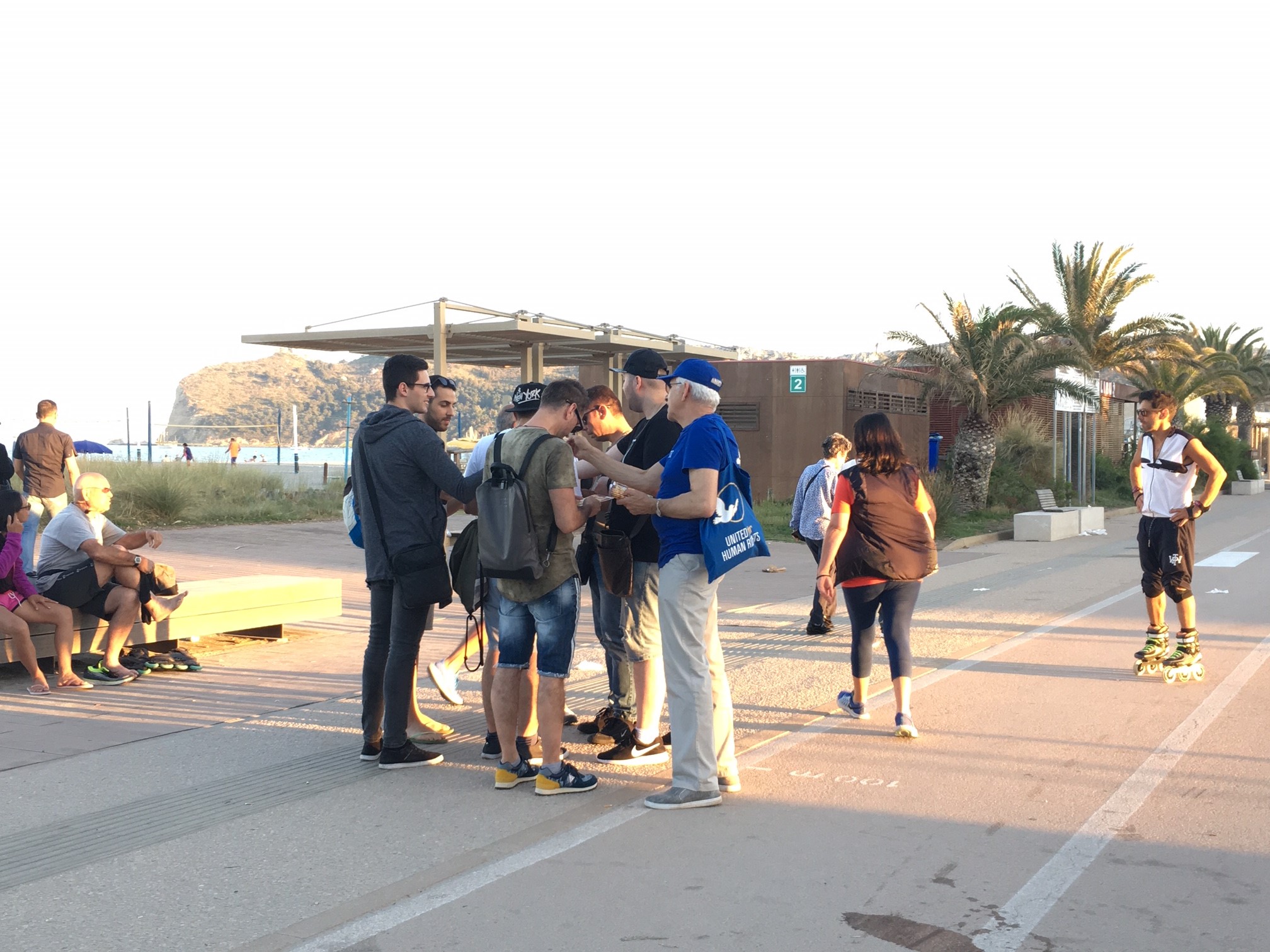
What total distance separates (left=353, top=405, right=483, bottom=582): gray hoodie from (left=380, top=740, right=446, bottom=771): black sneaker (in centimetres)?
86

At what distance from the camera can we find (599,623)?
21.1ft

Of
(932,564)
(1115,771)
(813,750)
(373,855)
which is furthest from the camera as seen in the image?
(932,564)

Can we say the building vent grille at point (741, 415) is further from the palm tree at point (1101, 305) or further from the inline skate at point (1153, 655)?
the inline skate at point (1153, 655)

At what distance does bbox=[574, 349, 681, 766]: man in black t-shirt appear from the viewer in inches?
229

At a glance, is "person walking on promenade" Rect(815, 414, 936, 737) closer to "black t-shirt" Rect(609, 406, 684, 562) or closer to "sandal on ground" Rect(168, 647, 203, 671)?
"black t-shirt" Rect(609, 406, 684, 562)

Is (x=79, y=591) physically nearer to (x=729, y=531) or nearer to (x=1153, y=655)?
(x=729, y=531)

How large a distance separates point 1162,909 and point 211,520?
1908 cm

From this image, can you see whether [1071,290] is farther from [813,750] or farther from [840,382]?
[813,750]

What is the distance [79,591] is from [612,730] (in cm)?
373

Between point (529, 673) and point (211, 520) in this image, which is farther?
point (211, 520)

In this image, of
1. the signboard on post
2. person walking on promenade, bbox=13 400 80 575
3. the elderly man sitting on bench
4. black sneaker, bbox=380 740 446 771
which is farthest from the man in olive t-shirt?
the signboard on post

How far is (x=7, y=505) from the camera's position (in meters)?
7.23

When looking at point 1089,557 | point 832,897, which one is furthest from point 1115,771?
point 1089,557

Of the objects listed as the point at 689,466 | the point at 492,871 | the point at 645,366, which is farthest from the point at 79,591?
the point at 689,466
